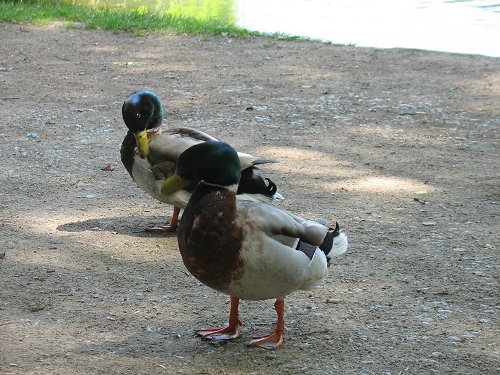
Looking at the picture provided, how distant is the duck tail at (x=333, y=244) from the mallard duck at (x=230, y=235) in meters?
0.17

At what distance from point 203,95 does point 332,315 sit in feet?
16.4

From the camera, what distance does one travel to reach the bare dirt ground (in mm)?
4168

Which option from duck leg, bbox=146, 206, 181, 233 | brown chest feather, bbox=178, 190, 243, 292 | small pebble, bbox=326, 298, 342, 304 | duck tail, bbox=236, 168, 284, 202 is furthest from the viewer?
duck leg, bbox=146, 206, 181, 233

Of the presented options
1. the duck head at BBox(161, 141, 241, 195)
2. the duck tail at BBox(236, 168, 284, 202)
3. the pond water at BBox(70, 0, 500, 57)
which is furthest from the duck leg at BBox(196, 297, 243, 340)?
the pond water at BBox(70, 0, 500, 57)

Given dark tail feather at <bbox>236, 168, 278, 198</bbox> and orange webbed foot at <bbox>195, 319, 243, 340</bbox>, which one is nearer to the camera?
orange webbed foot at <bbox>195, 319, 243, 340</bbox>

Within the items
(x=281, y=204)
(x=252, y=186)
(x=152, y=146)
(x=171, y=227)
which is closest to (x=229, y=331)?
(x=252, y=186)

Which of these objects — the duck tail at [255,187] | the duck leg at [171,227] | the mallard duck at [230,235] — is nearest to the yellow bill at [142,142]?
the duck leg at [171,227]

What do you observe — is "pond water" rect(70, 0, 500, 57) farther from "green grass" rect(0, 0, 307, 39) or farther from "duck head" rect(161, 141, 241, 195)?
"duck head" rect(161, 141, 241, 195)

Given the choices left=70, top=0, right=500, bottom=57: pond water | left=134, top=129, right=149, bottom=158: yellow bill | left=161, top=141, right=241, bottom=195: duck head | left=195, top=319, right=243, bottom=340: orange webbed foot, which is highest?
left=70, top=0, right=500, bottom=57: pond water

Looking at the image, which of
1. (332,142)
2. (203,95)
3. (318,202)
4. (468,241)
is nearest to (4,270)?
(318,202)

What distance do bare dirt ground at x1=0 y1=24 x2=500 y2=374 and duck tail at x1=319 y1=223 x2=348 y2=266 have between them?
0.43 meters

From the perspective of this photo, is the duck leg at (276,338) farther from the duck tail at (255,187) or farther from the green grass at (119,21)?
the green grass at (119,21)

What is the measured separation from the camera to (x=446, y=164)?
7.23m

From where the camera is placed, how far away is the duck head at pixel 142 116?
5.70 m
